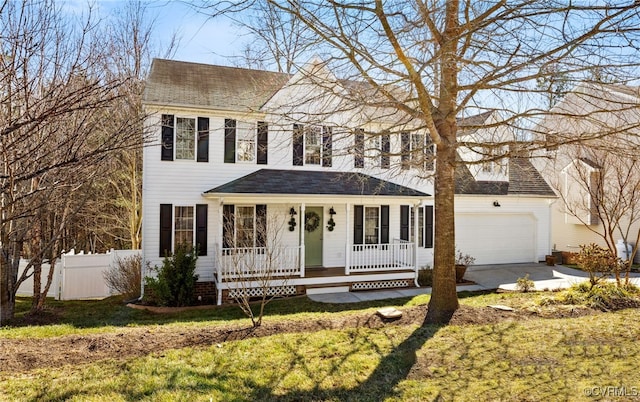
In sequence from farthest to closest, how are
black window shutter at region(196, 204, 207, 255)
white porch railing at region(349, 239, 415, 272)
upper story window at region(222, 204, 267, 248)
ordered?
white porch railing at region(349, 239, 415, 272)
upper story window at region(222, 204, 267, 248)
black window shutter at region(196, 204, 207, 255)

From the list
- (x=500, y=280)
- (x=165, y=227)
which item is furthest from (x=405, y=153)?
(x=500, y=280)

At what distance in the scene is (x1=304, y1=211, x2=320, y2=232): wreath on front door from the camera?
13280 mm

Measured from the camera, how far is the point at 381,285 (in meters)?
12.6

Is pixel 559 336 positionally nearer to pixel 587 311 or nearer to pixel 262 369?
pixel 587 311

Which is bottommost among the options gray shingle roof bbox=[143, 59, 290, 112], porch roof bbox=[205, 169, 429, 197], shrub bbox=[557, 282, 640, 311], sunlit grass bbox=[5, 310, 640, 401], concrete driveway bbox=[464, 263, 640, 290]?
concrete driveway bbox=[464, 263, 640, 290]

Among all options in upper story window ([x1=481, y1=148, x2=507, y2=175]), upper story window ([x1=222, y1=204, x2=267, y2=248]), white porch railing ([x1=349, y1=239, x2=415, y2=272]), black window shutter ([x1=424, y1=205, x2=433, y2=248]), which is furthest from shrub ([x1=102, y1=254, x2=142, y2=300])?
upper story window ([x1=481, y1=148, x2=507, y2=175])

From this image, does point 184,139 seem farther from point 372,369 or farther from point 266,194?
point 372,369

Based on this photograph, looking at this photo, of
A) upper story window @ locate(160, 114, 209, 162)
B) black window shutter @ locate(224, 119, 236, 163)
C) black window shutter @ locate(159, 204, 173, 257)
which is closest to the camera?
black window shutter @ locate(159, 204, 173, 257)

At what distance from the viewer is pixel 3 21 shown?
16.7ft

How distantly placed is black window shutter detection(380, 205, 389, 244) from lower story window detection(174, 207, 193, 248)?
6.49m

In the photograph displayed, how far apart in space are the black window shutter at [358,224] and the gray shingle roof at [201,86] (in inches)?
192

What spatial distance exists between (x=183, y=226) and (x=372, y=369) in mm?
8294

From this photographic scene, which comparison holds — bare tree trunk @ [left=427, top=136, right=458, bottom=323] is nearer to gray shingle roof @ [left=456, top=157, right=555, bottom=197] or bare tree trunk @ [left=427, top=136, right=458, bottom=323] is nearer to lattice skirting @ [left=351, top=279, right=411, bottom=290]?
lattice skirting @ [left=351, top=279, right=411, bottom=290]

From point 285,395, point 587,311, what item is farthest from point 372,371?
point 587,311
